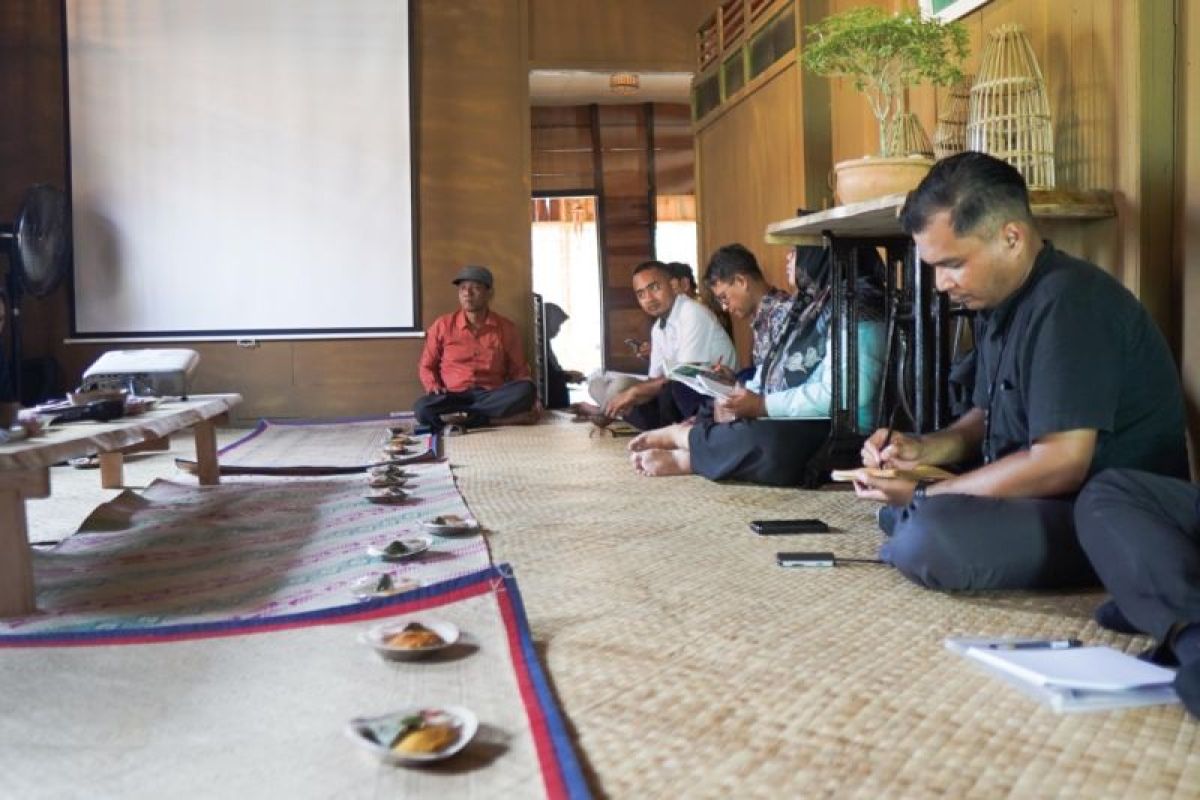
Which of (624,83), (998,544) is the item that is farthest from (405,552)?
(624,83)

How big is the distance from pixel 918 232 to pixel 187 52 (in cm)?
601

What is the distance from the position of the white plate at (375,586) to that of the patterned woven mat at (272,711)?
0.16 feet

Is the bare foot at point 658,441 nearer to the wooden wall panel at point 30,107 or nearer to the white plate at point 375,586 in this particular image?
the white plate at point 375,586

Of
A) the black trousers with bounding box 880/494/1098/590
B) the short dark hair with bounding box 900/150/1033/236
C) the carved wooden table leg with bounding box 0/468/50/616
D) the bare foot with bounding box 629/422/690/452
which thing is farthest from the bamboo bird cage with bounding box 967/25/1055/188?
the carved wooden table leg with bounding box 0/468/50/616

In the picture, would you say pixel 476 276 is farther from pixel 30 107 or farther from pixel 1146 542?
pixel 1146 542

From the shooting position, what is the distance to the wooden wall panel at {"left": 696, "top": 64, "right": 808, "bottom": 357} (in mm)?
5117

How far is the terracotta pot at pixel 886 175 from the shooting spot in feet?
9.55

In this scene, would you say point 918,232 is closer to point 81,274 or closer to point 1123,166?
point 1123,166

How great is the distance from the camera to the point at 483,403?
224 inches

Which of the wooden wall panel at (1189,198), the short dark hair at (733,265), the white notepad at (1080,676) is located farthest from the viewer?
the short dark hair at (733,265)

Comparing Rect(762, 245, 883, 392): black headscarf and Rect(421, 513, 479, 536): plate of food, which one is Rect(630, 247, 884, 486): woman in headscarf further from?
Rect(421, 513, 479, 536): plate of food

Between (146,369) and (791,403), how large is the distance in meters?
3.16

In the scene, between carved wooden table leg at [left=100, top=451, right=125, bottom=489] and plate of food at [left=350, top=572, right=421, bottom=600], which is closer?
plate of food at [left=350, top=572, right=421, bottom=600]

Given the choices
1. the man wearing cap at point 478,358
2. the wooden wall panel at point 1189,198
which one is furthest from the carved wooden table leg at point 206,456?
the wooden wall panel at point 1189,198
